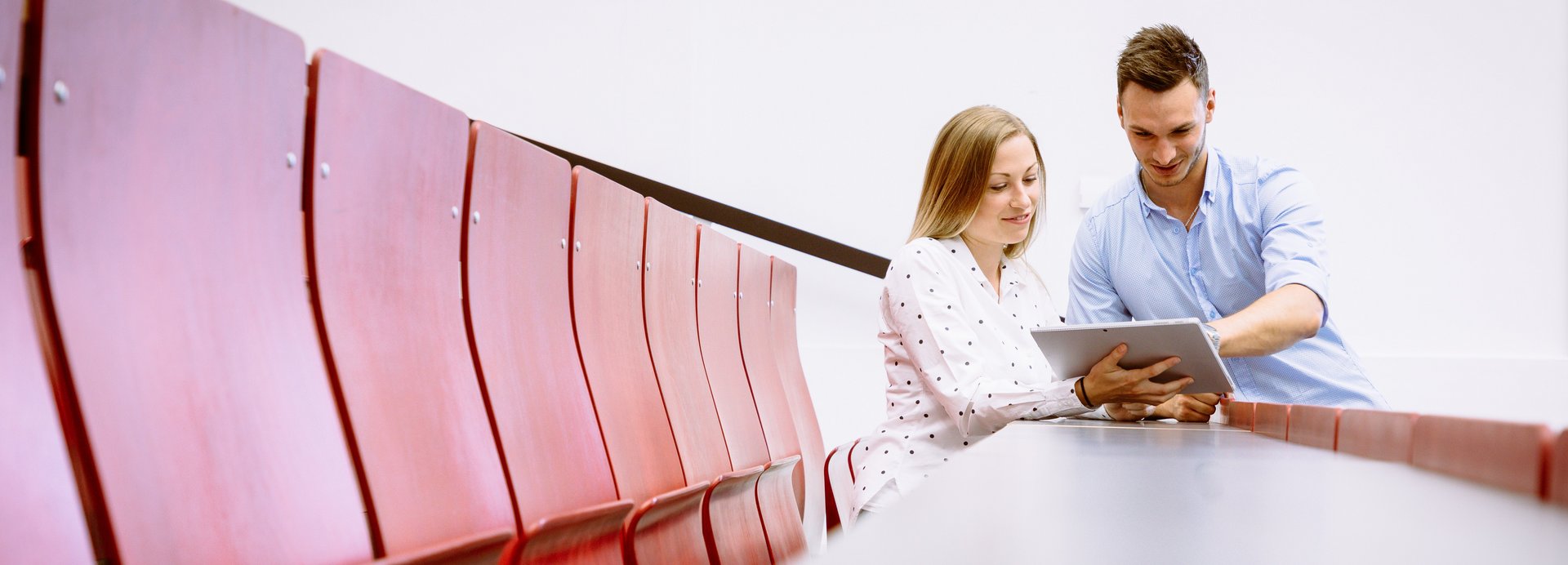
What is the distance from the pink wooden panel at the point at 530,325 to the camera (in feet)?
2.00

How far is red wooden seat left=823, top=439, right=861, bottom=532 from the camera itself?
127cm

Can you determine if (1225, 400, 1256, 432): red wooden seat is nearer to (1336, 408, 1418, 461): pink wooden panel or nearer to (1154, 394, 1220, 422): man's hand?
(1154, 394, 1220, 422): man's hand

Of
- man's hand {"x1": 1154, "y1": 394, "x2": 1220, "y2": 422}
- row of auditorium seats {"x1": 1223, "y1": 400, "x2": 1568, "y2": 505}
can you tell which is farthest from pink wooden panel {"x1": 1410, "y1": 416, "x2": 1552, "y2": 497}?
man's hand {"x1": 1154, "y1": 394, "x2": 1220, "y2": 422}

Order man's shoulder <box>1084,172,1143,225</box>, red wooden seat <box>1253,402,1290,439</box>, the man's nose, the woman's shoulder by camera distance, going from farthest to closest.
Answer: man's shoulder <box>1084,172,1143,225</box>
the man's nose
the woman's shoulder
red wooden seat <box>1253,402,1290,439</box>

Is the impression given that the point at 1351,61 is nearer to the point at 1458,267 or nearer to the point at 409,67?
the point at 1458,267

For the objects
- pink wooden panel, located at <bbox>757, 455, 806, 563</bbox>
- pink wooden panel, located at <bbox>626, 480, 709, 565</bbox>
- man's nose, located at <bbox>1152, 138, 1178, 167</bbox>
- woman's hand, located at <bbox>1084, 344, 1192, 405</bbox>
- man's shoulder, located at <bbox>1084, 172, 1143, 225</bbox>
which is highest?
man's nose, located at <bbox>1152, 138, 1178, 167</bbox>

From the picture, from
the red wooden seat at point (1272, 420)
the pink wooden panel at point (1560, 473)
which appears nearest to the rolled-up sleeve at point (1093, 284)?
the red wooden seat at point (1272, 420)

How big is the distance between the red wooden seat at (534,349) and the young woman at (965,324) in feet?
1.41

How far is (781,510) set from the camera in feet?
4.03

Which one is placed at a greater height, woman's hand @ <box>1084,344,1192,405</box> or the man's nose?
the man's nose

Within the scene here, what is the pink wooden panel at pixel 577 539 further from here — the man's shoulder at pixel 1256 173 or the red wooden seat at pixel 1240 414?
the man's shoulder at pixel 1256 173

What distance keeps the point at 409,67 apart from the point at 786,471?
5.36 feet

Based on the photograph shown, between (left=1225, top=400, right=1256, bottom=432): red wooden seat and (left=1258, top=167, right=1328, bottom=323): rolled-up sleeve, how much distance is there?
176 mm

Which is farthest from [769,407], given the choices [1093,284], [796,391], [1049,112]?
[1049,112]
